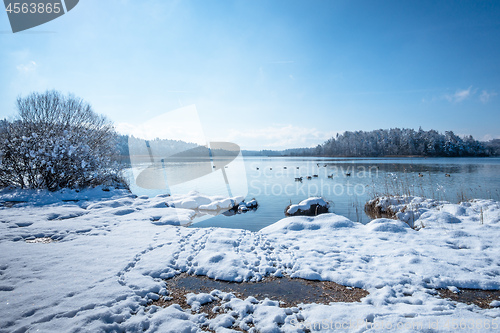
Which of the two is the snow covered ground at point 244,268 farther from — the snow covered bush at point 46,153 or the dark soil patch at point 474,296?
the snow covered bush at point 46,153

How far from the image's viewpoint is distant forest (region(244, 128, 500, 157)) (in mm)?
79625

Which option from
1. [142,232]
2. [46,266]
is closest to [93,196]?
[142,232]

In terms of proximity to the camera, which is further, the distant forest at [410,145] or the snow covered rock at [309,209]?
the distant forest at [410,145]

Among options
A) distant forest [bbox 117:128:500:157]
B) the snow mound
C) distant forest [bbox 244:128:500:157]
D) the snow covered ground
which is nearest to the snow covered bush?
the snow covered ground

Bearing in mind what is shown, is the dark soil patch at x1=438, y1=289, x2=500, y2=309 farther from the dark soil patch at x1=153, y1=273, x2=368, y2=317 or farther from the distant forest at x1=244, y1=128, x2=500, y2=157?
the distant forest at x1=244, y1=128, x2=500, y2=157

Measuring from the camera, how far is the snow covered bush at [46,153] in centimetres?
1385

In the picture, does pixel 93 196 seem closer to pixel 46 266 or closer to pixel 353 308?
pixel 46 266

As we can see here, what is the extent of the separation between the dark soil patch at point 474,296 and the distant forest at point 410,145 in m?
97.4

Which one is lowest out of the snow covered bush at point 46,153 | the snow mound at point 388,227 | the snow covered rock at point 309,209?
the snow covered rock at point 309,209

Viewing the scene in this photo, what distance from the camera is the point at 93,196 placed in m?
14.6

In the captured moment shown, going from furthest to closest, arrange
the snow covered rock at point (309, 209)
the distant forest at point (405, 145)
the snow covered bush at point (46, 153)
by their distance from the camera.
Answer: the distant forest at point (405, 145) < the snow covered bush at point (46, 153) < the snow covered rock at point (309, 209)

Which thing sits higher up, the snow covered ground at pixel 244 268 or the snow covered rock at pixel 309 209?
the snow covered ground at pixel 244 268

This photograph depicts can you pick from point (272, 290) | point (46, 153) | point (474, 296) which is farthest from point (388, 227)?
point (46, 153)

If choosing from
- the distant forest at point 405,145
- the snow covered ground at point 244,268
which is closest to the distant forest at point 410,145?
the distant forest at point 405,145
